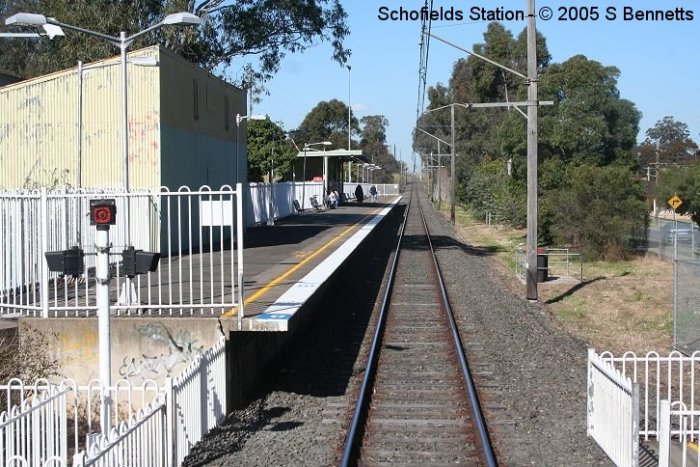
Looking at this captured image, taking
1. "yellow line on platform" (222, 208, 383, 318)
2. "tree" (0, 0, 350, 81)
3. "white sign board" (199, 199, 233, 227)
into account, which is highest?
"tree" (0, 0, 350, 81)

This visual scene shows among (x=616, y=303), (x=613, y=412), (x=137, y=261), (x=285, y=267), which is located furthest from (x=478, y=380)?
(x=616, y=303)

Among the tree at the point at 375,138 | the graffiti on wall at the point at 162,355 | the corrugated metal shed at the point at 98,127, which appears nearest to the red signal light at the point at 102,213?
the graffiti on wall at the point at 162,355

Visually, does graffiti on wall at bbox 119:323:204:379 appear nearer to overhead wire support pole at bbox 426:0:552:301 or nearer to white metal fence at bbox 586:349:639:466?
white metal fence at bbox 586:349:639:466

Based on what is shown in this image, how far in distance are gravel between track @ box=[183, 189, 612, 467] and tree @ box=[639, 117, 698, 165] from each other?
86.8 metres

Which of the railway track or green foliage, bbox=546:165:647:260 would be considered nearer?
the railway track

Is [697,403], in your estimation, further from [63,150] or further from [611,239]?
[611,239]

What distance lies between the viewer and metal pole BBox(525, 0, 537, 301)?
19.4 meters

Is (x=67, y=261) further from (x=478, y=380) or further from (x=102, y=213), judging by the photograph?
(x=478, y=380)

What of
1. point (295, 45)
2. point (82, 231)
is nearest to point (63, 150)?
point (82, 231)

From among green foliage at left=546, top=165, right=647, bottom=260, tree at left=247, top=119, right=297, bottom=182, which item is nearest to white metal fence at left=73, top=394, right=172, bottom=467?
green foliage at left=546, top=165, right=647, bottom=260

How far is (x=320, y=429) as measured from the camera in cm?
928

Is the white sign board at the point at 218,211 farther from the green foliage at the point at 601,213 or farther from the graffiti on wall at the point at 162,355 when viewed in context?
the green foliage at the point at 601,213

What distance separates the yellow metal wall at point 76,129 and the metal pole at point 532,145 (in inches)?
342

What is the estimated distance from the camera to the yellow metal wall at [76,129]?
2083cm
